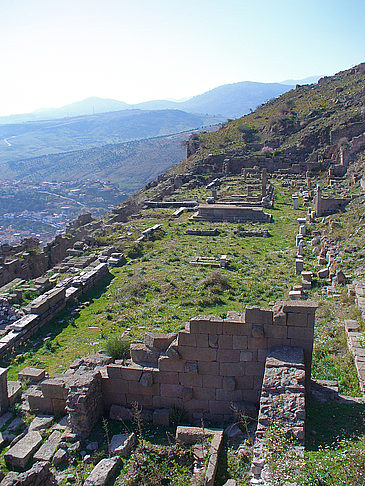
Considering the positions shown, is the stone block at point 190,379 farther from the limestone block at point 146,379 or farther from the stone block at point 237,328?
the stone block at point 237,328

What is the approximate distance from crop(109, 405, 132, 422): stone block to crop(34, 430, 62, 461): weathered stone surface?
41.7 inches

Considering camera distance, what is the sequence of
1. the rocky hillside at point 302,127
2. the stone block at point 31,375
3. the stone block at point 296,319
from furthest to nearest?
the rocky hillside at point 302,127
the stone block at point 31,375
the stone block at point 296,319

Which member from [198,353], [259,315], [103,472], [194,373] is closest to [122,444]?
[103,472]

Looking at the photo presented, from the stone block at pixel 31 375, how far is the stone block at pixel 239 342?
15.6 feet

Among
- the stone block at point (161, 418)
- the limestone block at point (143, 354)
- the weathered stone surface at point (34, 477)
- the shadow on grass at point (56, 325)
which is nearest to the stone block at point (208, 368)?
the limestone block at point (143, 354)

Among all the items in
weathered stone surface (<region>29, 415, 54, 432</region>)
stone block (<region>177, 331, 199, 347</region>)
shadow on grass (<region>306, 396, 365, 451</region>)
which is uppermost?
stone block (<region>177, 331, 199, 347</region>)

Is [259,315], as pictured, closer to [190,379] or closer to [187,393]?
[190,379]

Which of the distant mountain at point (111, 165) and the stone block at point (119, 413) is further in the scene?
the distant mountain at point (111, 165)

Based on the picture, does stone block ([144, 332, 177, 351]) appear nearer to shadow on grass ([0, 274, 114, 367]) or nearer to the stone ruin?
the stone ruin

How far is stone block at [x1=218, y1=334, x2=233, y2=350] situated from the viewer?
8.29 metres

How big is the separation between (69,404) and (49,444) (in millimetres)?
759

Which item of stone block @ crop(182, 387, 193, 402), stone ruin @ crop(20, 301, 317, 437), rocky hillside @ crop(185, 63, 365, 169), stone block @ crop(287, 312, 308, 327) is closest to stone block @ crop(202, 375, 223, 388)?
stone ruin @ crop(20, 301, 317, 437)

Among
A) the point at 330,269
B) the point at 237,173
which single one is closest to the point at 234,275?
the point at 330,269

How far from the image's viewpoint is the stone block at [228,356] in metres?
8.34
